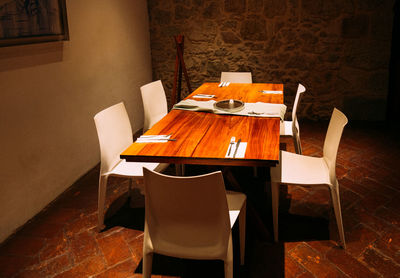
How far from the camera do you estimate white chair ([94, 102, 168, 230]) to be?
7.84 ft

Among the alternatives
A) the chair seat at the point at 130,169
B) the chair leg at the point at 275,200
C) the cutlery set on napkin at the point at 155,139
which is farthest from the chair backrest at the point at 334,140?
the chair seat at the point at 130,169

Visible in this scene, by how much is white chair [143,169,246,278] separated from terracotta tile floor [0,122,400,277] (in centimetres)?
55

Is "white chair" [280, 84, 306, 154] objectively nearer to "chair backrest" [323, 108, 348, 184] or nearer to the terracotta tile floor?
the terracotta tile floor

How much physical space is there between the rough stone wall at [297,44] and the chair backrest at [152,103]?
1810 mm

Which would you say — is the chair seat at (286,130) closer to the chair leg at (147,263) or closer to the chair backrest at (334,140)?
the chair backrest at (334,140)

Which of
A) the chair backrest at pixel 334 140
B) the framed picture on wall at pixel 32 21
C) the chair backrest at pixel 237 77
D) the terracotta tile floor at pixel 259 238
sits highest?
the framed picture on wall at pixel 32 21

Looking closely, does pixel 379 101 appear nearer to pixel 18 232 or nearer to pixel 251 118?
pixel 251 118

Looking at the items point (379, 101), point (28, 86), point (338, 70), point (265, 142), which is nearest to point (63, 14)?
point (28, 86)

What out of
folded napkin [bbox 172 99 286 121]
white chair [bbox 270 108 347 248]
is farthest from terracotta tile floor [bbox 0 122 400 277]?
folded napkin [bbox 172 99 286 121]

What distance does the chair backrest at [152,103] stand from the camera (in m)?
3.31

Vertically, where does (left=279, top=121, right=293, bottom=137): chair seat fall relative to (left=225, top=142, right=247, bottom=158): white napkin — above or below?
below

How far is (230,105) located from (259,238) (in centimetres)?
104

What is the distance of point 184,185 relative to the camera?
4.77 ft

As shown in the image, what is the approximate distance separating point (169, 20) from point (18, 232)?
3.69 meters
